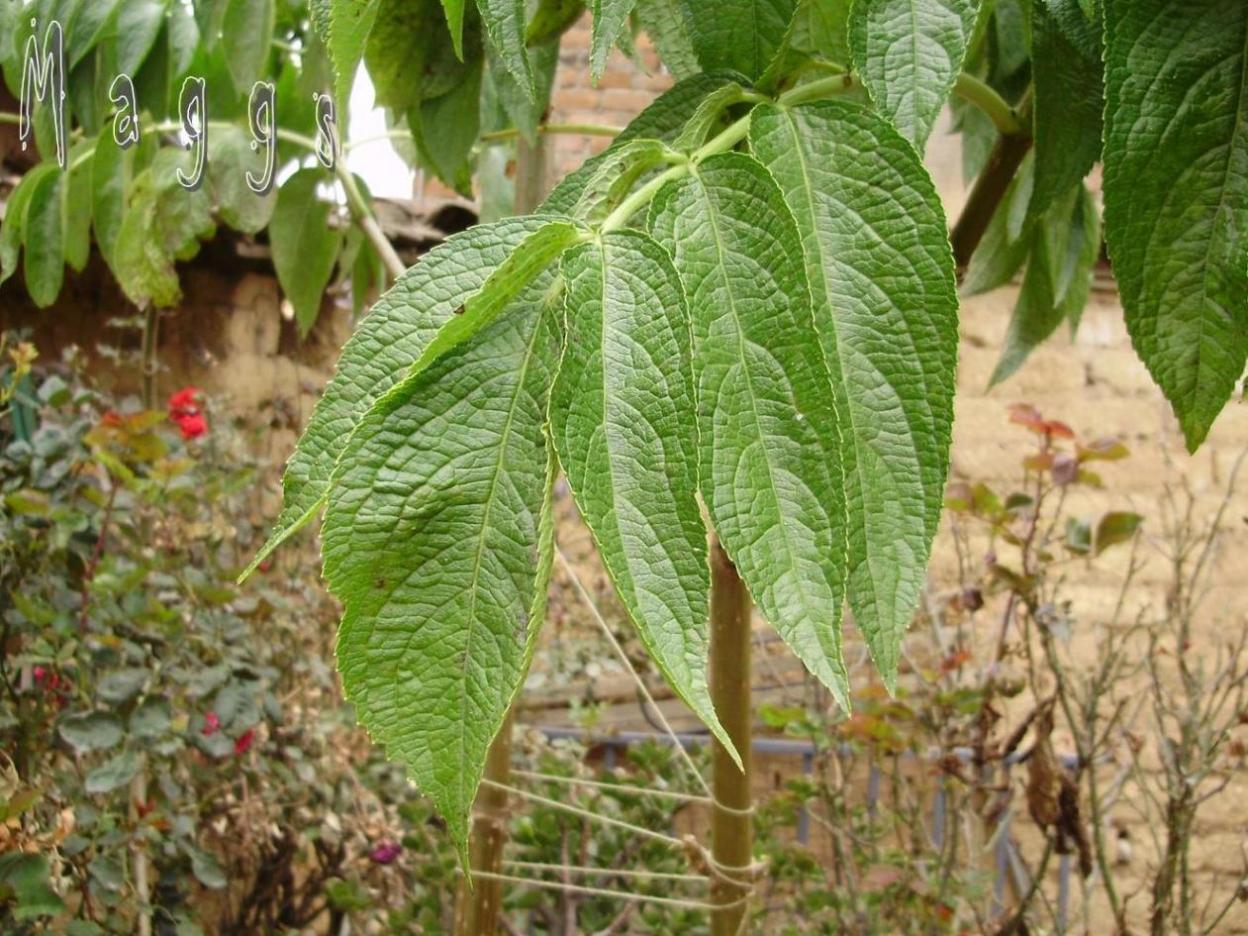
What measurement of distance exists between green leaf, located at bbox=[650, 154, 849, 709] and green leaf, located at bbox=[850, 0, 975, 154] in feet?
0.25

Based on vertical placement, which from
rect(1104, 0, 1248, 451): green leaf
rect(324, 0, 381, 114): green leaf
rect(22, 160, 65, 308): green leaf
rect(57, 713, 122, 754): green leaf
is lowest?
rect(57, 713, 122, 754): green leaf

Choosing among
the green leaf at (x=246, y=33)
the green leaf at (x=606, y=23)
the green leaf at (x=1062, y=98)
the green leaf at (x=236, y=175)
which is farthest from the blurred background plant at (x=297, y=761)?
the green leaf at (x=606, y=23)

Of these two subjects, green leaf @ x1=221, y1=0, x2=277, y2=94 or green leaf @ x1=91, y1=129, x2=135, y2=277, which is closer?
green leaf @ x1=221, y1=0, x2=277, y2=94

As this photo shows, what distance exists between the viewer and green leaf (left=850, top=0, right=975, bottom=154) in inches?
17.9

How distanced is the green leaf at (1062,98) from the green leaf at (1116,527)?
1.39m

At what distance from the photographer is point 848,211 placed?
17.0 inches

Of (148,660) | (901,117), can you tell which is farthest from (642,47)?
(901,117)

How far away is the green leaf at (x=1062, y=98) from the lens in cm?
54

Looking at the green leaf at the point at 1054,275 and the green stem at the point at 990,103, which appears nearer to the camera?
the green stem at the point at 990,103

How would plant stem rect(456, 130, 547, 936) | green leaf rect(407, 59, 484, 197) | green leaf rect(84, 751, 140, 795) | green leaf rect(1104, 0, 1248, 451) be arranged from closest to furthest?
green leaf rect(1104, 0, 1248, 451) < green leaf rect(407, 59, 484, 197) < plant stem rect(456, 130, 547, 936) < green leaf rect(84, 751, 140, 795)

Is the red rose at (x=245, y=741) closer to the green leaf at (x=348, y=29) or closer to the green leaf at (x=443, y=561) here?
the green leaf at (x=348, y=29)

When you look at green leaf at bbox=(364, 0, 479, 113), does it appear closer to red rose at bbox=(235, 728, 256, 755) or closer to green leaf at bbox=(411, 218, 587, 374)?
green leaf at bbox=(411, 218, 587, 374)

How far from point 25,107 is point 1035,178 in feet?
3.03

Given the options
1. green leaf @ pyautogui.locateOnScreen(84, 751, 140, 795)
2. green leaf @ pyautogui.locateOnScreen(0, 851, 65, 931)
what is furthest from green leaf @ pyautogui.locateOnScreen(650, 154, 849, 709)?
green leaf @ pyautogui.locateOnScreen(84, 751, 140, 795)
